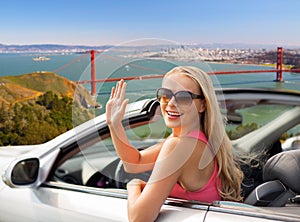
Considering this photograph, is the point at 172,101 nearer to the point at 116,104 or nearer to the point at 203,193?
the point at 116,104

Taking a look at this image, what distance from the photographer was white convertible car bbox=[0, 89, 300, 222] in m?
1.38

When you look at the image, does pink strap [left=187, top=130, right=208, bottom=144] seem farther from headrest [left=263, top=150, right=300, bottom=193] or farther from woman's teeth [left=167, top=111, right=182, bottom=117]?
headrest [left=263, top=150, right=300, bottom=193]

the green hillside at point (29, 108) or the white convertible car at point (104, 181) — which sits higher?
the white convertible car at point (104, 181)

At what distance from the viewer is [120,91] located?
1.40 m

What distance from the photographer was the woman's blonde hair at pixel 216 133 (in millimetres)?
1389

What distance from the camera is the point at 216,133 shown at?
4.70 feet

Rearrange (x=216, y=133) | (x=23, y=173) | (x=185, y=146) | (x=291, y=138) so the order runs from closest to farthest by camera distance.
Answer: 1. (x=185, y=146)
2. (x=216, y=133)
3. (x=23, y=173)
4. (x=291, y=138)

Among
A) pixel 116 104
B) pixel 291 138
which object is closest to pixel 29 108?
pixel 291 138

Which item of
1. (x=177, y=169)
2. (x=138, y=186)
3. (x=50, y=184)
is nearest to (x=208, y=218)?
(x=177, y=169)

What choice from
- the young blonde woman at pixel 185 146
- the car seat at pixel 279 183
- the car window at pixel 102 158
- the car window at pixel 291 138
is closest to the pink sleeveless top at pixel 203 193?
the young blonde woman at pixel 185 146

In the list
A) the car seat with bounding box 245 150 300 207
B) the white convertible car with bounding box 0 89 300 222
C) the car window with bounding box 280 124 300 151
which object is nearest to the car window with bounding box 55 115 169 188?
the white convertible car with bounding box 0 89 300 222

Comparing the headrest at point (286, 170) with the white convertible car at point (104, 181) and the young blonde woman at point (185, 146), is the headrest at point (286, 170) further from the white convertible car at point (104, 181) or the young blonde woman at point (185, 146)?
the young blonde woman at point (185, 146)

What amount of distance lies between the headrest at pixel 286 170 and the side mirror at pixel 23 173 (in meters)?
1.00

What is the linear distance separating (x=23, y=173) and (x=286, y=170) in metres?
1.12
